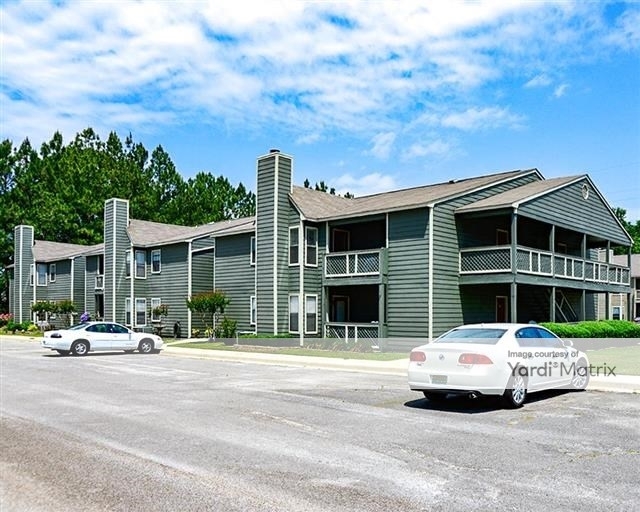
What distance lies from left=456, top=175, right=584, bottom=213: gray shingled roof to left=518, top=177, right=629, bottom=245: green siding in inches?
11.4

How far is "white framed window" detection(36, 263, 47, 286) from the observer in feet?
179

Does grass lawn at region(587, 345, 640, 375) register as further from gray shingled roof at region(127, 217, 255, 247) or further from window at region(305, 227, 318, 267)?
gray shingled roof at region(127, 217, 255, 247)

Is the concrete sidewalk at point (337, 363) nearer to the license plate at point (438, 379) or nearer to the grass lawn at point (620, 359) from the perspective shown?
the grass lawn at point (620, 359)

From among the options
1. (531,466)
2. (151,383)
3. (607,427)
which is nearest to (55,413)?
(151,383)

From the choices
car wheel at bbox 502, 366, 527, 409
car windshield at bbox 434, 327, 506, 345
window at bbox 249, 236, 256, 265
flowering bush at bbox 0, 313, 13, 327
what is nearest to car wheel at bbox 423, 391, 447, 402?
car windshield at bbox 434, 327, 506, 345

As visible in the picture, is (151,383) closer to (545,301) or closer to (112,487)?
(112,487)

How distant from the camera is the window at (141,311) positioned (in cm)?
→ 4206

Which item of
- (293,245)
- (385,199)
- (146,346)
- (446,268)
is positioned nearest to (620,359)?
(446,268)

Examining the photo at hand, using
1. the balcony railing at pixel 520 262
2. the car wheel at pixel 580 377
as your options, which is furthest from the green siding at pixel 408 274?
the car wheel at pixel 580 377

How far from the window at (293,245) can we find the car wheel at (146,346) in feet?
24.2

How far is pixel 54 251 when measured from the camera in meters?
56.6

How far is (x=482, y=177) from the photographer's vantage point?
107 ft

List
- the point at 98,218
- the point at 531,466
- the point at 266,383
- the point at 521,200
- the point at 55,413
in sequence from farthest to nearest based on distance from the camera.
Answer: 1. the point at 98,218
2. the point at 521,200
3. the point at 266,383
4. the point at 55,413
5. the point at 531,466

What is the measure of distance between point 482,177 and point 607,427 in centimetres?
2377
